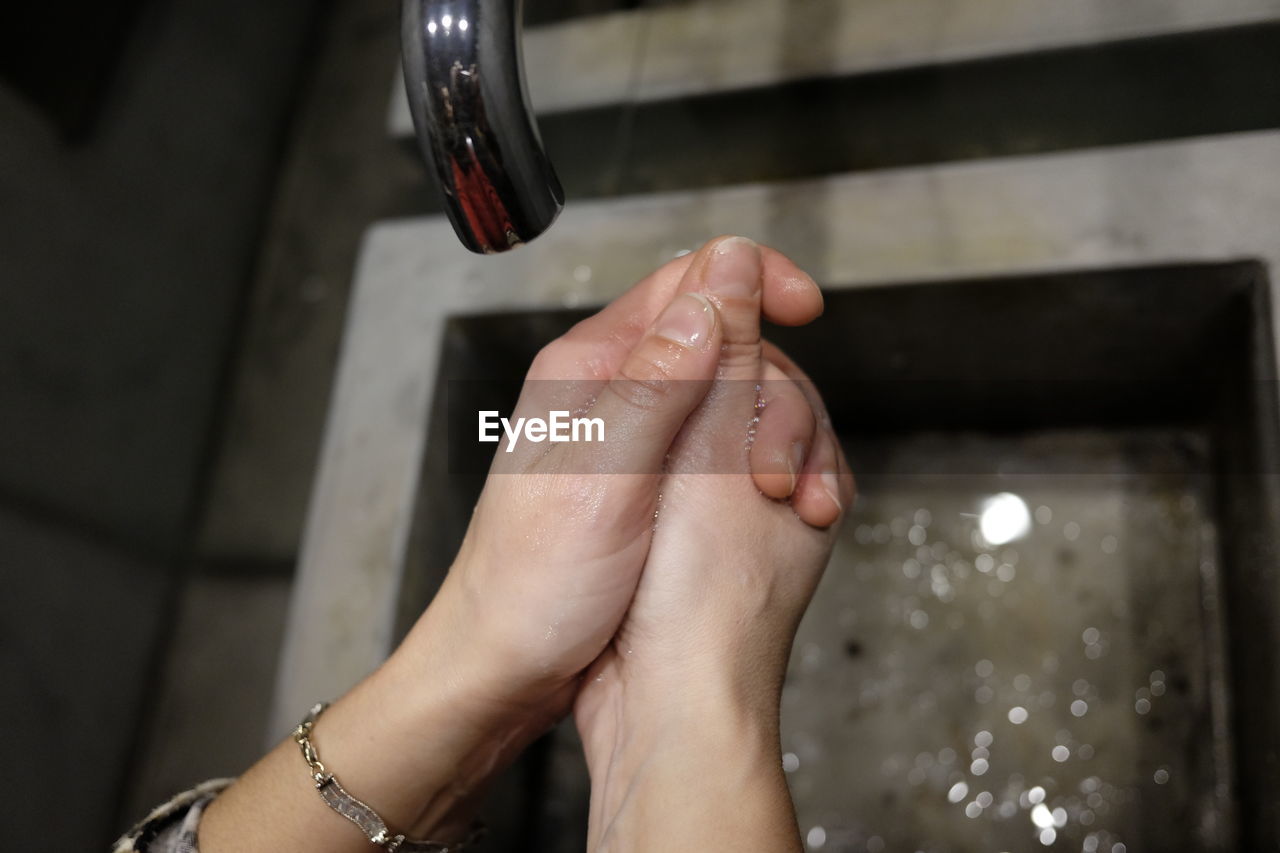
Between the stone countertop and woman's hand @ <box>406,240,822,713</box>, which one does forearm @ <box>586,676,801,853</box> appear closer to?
woman's hand @ <box>406,240,822,713</box>

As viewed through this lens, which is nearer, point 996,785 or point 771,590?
point 771,590

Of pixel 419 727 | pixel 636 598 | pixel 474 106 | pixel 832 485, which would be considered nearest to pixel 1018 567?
pixel 832 485

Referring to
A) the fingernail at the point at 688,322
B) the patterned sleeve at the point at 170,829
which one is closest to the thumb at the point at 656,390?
the fingernail at the point at 688,322

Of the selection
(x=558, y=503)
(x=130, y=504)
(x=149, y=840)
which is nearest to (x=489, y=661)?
(x=558, y=503)

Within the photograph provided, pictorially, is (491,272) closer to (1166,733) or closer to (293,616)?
(293,616)

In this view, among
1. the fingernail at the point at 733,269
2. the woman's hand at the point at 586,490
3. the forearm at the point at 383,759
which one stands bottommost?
the forearm at the point at 383,759

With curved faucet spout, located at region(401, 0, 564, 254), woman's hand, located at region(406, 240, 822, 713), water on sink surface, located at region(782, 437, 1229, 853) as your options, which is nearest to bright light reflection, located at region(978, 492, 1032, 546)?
water on sink surface, located at region(782, 437, 1229, 853)

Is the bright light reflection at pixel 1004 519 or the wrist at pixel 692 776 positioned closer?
the wrist at pixel 692 776

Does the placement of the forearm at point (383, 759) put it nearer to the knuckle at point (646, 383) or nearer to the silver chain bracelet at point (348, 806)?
the silver chain bracelet at point (348, 806)

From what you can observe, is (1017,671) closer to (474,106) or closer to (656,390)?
(656,390)
